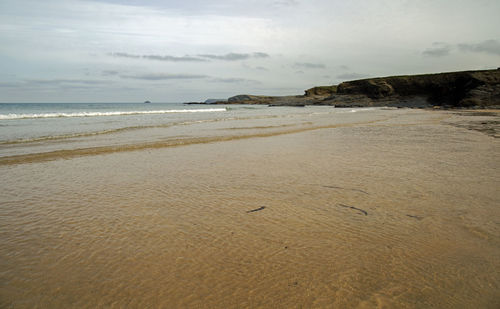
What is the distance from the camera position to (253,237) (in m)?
2.97

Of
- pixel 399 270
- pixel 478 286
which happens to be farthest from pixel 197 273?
pixel 478 286

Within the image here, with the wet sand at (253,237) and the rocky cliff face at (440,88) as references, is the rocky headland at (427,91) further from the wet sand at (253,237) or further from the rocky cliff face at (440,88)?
the wet sand at (253,237)

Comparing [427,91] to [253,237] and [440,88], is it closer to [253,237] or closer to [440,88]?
[440,88]

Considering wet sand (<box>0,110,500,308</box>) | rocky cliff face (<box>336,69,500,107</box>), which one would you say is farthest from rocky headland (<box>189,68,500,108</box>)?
wet sand (<box>0,110,500,308</box>)

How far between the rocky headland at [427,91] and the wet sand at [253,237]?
148ft

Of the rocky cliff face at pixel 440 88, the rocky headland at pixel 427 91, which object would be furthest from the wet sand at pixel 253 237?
the rocky cliff face at pixel 440 88

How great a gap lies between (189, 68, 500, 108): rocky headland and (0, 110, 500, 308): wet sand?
4500cm

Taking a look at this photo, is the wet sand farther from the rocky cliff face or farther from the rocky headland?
the rocky cliff face

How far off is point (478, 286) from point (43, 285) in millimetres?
3196

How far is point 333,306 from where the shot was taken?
1977mm

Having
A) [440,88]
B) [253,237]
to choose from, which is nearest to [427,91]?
[440,88]

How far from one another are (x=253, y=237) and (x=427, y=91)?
65.9m

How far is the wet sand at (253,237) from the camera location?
6.89 ft

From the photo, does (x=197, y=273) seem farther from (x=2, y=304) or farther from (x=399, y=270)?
(x=399, y=270)
